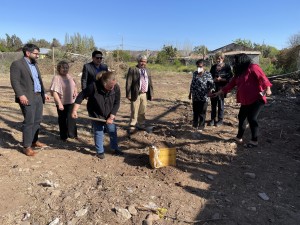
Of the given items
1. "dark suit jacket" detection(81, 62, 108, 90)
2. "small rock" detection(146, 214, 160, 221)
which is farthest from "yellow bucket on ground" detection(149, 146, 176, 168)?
"dark suit jacket" detection(81, 62, 108, 90)

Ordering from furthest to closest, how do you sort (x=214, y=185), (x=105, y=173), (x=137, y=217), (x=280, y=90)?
(x=280, y=90) → (x=105, y=173) → (x=214, y=185) → (x=137, y=217)

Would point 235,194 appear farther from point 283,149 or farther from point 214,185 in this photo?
point 283,149

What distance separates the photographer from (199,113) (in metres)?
6.20

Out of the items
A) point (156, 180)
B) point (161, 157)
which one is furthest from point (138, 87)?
point (156, 180)

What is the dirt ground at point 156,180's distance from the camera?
335cm

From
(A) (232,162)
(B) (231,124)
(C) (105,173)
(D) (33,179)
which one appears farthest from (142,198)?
(B) (231,124)

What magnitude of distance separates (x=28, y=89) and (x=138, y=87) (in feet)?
6.55

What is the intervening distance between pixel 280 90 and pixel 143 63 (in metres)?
9.10

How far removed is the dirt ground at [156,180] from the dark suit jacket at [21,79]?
3.41ft

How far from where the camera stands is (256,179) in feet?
14.1

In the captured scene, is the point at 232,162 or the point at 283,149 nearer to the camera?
the point at 232,162

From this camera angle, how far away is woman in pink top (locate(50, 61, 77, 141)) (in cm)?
541

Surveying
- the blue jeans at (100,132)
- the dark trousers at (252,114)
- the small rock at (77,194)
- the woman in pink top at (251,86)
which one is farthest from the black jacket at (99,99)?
the dark trousers at (252,114)

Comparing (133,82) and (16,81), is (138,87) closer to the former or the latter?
(133,82)
